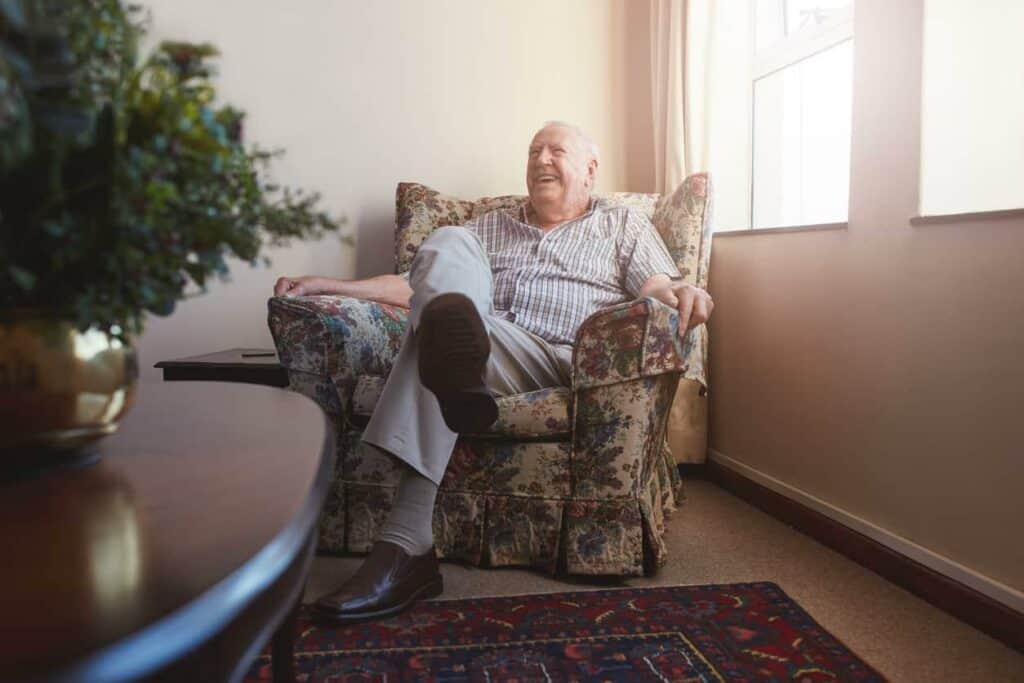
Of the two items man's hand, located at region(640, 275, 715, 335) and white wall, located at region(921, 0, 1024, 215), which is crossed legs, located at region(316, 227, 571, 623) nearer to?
man's hand, located at region(640, 275, 715, 335)

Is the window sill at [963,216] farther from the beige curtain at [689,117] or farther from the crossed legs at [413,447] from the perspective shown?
the beige curtain at [689,117]

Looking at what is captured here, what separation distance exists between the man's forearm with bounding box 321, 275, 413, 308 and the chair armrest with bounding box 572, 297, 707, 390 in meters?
0.67

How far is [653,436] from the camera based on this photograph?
2.06 m

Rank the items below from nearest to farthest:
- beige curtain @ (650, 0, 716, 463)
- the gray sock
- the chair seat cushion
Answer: the gray sock
the chair seat cushion
beige curtain @ (650, 0, 716, 463)

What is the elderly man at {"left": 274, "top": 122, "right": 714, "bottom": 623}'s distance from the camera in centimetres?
171

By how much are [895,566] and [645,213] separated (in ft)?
4.21

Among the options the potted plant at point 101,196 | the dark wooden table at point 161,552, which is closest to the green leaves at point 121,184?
the potted plant at point 101,196

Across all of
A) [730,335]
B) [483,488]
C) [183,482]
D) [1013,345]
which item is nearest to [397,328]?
[483,488]

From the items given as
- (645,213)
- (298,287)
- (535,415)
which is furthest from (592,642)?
(645,213)

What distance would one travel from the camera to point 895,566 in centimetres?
194

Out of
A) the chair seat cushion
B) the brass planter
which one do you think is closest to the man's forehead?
the chair seat cushion

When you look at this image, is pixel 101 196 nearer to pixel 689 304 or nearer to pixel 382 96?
pixel 689 304

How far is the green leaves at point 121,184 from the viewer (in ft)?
1.89

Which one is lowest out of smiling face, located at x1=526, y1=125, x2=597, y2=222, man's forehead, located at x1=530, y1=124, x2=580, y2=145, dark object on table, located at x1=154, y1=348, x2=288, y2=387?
dark object on table, located at x1=154, y1=348, x2=288, y2=387
